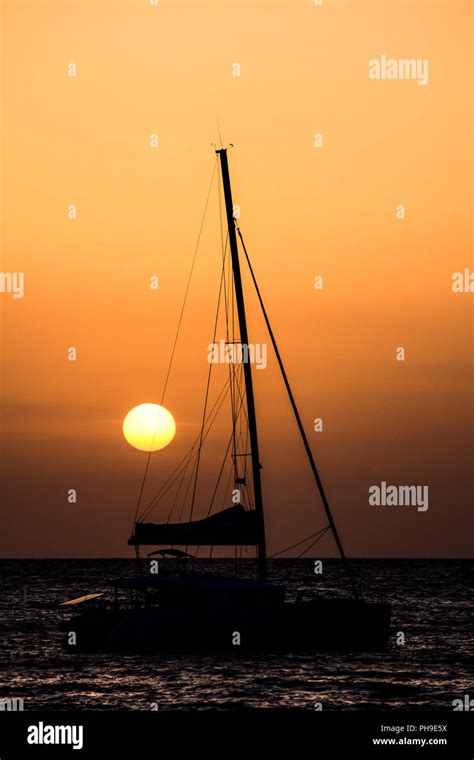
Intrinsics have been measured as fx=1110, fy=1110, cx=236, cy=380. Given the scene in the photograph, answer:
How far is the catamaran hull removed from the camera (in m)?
35.7

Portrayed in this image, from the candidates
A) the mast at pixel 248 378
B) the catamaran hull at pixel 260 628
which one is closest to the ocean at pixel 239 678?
the catamaran hull at pixel 260 628

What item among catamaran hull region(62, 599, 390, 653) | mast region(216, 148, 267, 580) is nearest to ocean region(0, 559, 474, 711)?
catamaran hull region(62, 599, 390, 653)

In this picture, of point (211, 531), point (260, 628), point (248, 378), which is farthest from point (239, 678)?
point (248, 378)

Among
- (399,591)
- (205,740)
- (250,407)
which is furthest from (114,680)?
(399,591)

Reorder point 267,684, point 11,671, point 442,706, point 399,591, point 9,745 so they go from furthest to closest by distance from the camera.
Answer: point 399,591
point 11,671
point 267,684
point 442,706
point 9,745

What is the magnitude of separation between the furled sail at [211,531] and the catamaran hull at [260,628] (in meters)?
2.22

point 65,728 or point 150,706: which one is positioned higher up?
point 65,728

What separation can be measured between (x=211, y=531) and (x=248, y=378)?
507 cm

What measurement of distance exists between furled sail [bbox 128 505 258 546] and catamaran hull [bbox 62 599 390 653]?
2224 mm

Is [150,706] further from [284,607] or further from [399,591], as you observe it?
[399,591]

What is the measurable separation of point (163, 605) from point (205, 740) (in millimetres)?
17390

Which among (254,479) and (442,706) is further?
(254,479)

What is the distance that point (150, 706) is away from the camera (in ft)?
102

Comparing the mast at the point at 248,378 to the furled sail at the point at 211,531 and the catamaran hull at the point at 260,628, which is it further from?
the catamaran hull at the point at 260,628
